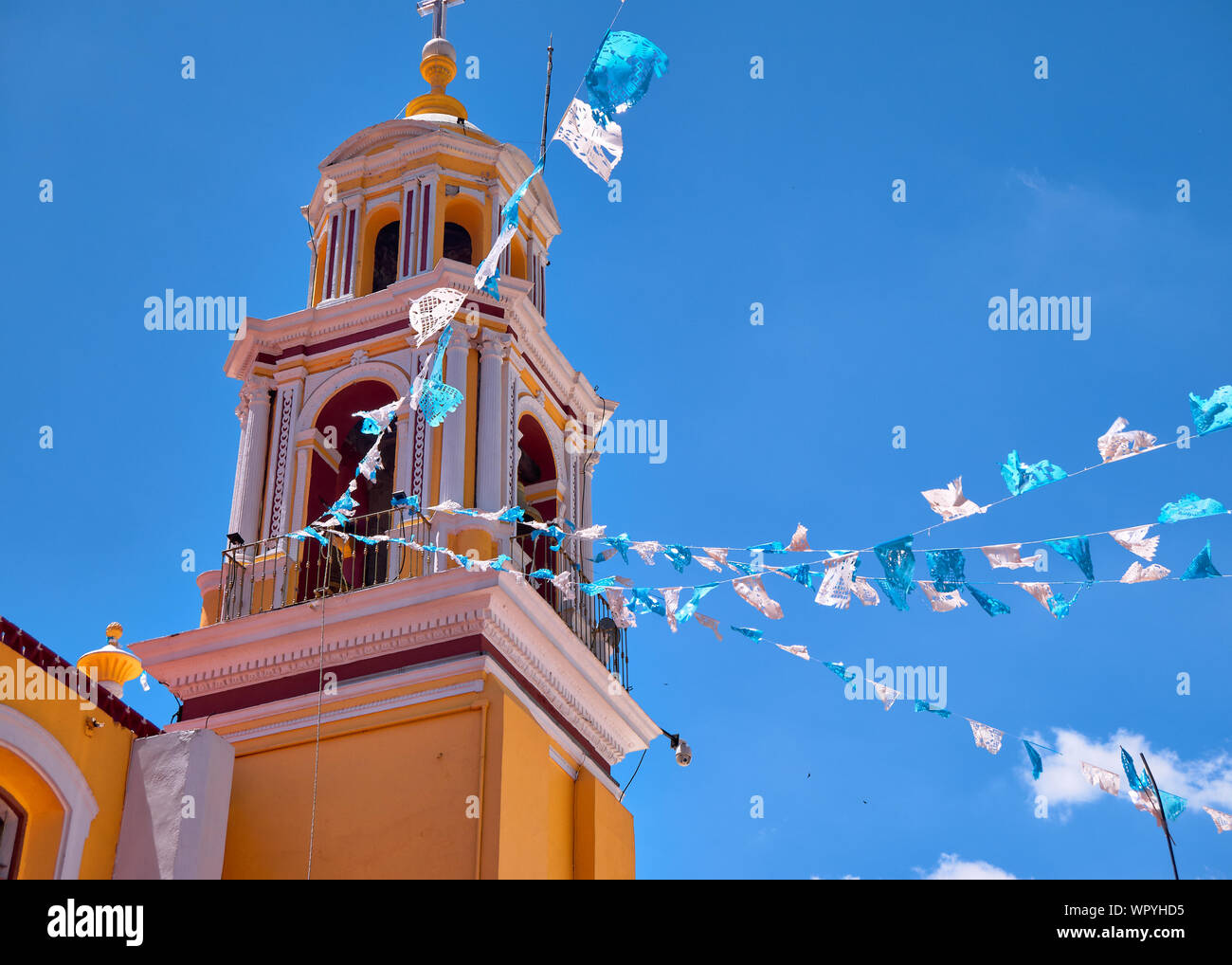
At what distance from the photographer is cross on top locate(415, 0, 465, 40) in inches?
692

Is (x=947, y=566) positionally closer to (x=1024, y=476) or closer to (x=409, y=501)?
(x=1024, y=476)

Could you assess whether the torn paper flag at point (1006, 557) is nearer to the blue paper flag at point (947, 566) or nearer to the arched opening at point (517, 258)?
the blue paper flag at point (947, 566)

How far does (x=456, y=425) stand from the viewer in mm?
13344

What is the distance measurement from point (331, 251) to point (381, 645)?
5212 mm

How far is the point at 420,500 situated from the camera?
1291 cm

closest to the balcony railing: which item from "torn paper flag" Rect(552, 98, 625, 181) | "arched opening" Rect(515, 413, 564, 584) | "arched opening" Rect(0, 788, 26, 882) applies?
"arched opening" Rect(515, 413, 564, 584)

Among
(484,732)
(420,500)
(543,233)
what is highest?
(543,233)

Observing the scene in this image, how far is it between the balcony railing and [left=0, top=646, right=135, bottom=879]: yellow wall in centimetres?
223

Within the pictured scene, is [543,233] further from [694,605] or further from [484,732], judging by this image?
[694,605]

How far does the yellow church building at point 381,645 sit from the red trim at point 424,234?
0.08ft

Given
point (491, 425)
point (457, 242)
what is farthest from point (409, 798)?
point (457, 242)

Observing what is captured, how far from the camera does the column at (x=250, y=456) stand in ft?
44.7
